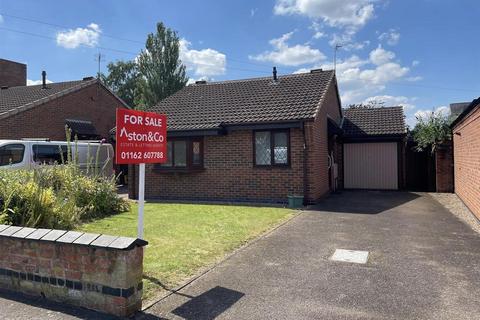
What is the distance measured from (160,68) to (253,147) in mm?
26428

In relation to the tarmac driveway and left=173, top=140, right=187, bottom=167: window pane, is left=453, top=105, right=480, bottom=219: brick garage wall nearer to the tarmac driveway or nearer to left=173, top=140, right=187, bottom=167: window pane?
the tarmac driveway

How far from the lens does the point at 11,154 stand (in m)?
13.6

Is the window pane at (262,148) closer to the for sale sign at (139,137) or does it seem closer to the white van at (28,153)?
the white van at (28,153)

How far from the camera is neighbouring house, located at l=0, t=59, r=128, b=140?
18672mm

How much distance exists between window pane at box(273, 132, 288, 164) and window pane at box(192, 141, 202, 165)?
8.94ft

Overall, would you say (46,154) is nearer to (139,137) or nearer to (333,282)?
(139,137)

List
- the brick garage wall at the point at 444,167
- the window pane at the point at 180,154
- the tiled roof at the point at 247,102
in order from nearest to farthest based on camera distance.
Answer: the tiled roof at the point at 247,102
the window pane at the point at 180,154
the brick garage wall at the point at 444,167

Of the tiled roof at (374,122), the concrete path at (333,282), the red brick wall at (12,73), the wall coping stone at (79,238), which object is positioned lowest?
the concrete path at (333,282)

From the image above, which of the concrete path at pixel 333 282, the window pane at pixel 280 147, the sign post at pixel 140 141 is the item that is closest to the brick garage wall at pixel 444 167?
the window pane at pixel 280 147

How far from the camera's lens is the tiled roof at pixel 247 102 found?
43.2 feet

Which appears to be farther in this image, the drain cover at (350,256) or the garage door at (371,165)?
the garage door at (371,165)

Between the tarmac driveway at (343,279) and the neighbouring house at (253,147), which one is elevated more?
the neighbouring house at (253,147)

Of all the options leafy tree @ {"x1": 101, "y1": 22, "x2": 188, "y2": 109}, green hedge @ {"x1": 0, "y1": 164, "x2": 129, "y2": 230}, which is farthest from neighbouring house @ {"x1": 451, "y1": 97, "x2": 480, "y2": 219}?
leafy tree @ {"x1": 101, "y1": 22, "x2": 188, "y2": 109}

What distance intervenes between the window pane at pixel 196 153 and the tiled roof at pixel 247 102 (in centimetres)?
63
